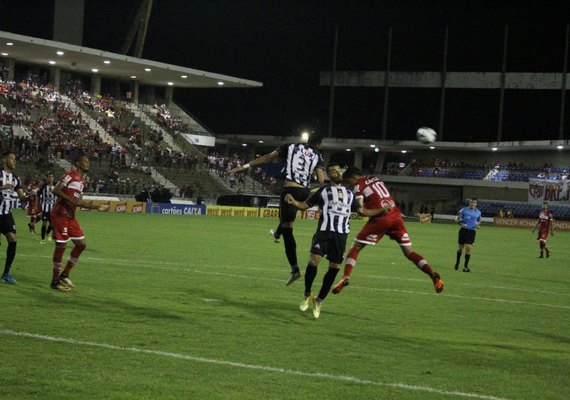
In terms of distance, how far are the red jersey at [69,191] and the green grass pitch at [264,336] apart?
4.14ft

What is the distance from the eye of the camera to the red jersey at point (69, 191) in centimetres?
1341

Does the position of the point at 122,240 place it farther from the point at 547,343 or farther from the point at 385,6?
the point at 385,6

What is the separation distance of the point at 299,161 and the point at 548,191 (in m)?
59.8

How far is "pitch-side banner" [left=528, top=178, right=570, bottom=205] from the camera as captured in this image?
6788cm

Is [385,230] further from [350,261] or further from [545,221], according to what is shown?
[545,221]

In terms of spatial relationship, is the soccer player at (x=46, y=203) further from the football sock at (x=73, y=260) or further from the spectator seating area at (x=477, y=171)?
the spectator seating area at (x=477, y=171)

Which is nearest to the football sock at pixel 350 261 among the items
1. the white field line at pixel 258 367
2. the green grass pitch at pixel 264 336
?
the green grass pitch at pixel 264 336

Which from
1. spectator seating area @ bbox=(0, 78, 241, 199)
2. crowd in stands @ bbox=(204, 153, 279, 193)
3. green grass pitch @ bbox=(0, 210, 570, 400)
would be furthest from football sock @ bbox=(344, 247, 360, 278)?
crowd in stands @ bbox=(204, 153, 279, 193)

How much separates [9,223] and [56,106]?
49743mm

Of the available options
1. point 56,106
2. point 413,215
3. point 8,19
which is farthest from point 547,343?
point 413,215

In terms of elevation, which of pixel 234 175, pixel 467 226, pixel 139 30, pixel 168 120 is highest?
pixel 139 30

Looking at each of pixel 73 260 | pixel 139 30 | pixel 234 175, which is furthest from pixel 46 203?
pixel 139 30

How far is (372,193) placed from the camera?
14.0m

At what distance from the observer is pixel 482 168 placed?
81500 mm
